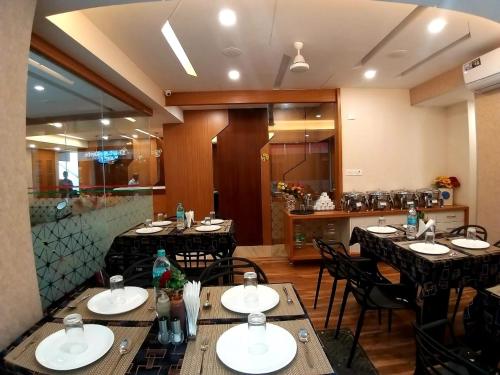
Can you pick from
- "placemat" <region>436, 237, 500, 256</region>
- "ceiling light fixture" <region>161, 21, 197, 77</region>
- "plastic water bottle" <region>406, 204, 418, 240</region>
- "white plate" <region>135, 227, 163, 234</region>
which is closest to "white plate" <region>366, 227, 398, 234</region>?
"plastic water bottle" <region>406, 204, 418, 240</region>

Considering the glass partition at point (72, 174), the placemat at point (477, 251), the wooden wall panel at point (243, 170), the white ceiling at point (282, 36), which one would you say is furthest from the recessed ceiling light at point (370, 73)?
the glass partition at point (72, 174)

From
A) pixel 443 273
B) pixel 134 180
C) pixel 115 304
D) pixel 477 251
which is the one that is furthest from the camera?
pixel 134 180

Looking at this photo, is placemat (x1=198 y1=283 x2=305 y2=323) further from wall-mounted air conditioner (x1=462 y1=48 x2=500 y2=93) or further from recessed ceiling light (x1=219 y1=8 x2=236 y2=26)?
wall-mounted air conditioner (x1=462 y1=48 x2=500 y2=93)

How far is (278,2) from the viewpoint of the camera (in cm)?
194

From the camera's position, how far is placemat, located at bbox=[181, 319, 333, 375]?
846mm

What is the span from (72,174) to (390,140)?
411 cm

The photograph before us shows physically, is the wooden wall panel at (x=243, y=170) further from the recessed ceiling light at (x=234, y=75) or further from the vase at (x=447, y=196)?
the vase at (x=447, y=196)

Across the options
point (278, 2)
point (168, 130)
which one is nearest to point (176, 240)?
point (278, 2)

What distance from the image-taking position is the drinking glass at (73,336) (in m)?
0.95

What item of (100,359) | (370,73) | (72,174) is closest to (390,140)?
(370,73)

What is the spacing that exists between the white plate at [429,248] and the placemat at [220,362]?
141cm

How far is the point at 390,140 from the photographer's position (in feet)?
13.4

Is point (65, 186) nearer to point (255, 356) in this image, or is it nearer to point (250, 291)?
point (250, 291)

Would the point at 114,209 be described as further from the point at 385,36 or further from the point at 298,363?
the point at 385,36
